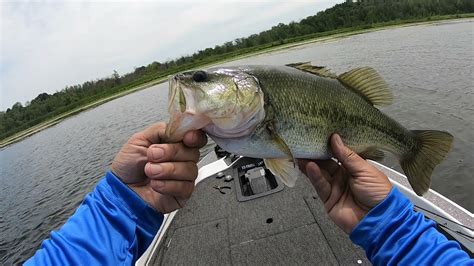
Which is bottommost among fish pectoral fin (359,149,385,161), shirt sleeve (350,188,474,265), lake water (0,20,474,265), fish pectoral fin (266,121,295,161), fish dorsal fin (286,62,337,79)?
lake water (0,20,474,265)

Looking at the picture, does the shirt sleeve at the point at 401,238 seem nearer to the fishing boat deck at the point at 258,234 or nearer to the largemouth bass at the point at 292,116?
the largemouth bass at the point at 292,116

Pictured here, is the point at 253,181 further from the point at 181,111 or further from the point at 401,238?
the point at 181,111

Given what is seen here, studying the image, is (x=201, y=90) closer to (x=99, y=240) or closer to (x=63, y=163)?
(x=99, y=240)

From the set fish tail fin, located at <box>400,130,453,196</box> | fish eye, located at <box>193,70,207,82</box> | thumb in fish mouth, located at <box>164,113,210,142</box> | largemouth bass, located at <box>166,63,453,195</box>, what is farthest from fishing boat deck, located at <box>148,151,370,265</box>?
fish eye, located at <box>193,70,207,82</box>

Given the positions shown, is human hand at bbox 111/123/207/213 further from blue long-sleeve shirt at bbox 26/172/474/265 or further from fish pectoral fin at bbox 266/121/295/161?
fish pectoral fin at bbox 266/121/295/161

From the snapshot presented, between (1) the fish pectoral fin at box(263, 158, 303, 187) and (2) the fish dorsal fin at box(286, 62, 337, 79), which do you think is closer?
(1) the fish pectoral fin at box(263, 158, 303, 187)
